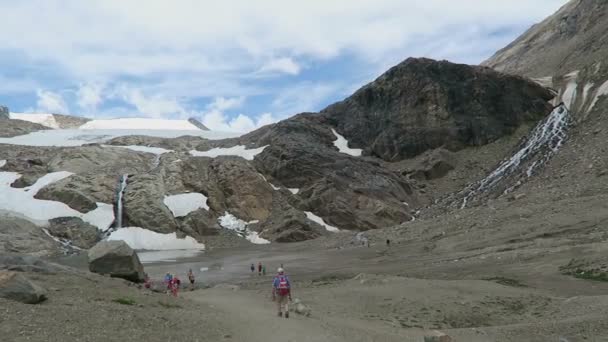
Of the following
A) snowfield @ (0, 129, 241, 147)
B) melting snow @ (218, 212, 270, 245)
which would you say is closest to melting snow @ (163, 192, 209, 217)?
melting snow @ (218, 212, 270, 245)

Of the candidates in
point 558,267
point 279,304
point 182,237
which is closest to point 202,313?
point 279,304

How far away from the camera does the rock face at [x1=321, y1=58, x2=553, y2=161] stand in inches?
3260

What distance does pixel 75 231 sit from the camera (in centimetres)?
5831

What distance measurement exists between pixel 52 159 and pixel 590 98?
3010 inches

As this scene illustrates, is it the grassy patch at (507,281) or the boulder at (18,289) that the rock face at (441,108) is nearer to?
the grassy patch at (507,281)

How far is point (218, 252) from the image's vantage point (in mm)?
56312

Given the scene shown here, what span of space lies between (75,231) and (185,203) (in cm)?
1370

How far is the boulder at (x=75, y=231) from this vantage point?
57219mm

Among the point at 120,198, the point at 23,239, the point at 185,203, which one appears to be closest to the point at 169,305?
the point at 23,239

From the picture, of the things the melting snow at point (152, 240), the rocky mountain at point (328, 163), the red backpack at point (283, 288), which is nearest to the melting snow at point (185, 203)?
the rocky mountain at point (328, 163)

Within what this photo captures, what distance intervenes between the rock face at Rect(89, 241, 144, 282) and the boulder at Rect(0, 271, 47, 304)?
13513 mm

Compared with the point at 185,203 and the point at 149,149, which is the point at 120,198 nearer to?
the point at 185,203

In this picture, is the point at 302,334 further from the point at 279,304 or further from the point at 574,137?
the point at 574,137

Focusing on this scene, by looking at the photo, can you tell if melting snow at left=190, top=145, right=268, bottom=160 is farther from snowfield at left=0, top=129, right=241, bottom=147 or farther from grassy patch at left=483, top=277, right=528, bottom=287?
grassy patch at left=483, top=277, right=528, bottom=287
